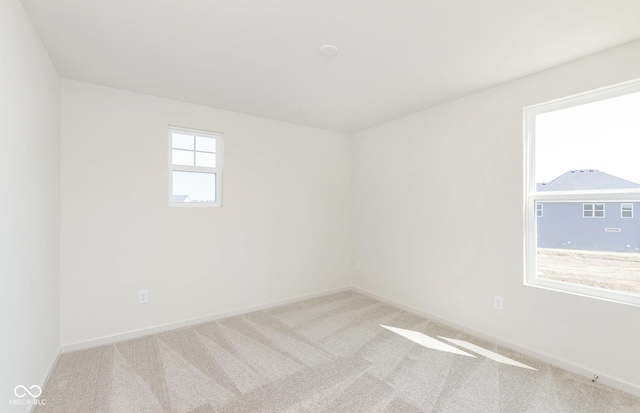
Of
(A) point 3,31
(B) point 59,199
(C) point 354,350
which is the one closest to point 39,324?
(B) point 59,199

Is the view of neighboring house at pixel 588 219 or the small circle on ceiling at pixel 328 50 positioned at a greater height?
the small circle on ceiling at pixel 328 50

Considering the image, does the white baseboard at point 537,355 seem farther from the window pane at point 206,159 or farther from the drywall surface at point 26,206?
the drywall surface at point 26,206

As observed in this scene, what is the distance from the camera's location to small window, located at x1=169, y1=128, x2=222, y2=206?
311cm

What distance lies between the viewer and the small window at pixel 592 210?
2232 mm

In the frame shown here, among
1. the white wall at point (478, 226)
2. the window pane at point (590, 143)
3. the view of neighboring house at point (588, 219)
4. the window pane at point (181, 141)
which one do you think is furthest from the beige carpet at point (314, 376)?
the window pane at point (181, 141)

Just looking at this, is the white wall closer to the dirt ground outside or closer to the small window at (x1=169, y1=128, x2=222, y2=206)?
the dirt ground outside

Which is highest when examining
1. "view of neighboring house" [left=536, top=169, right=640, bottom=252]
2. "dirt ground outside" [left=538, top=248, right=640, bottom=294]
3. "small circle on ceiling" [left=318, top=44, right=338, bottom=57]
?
"small circle on ceiling" [left=318, top=44, right=338, bottom=57]

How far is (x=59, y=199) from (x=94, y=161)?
0.43 meters

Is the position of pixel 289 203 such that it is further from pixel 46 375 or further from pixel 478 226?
pixel 46 375

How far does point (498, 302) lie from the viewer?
2701 millimetres

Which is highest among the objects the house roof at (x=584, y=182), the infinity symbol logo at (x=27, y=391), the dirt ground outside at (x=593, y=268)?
the house roof at (x=584, y=182)

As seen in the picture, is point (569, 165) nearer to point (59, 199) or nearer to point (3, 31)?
point (3, 31)

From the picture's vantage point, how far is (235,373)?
219 cm

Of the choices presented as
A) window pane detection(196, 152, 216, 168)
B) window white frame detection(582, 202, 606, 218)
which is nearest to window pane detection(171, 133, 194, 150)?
window pane detection(196, 152, 216, 168)
